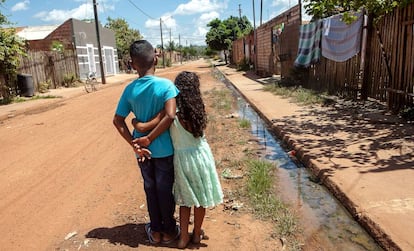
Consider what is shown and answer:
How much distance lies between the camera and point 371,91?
353 inches

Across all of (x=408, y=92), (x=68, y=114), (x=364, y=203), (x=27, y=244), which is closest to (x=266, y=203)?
(x=364, y=203)

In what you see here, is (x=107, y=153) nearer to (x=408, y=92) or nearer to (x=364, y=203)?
(x=364, y=203)

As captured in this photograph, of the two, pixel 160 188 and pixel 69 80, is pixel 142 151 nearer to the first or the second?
pixel 160 188

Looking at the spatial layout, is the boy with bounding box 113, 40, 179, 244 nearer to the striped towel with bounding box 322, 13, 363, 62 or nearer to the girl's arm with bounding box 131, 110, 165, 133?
the girl's arm with bounding box 131, 110, 165, 133

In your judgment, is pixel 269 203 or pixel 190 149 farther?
pixel 269 203

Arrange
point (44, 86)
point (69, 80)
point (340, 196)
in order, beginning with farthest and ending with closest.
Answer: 1. point (69, 80)
2. point (44, 86)
3. point (340, 196)

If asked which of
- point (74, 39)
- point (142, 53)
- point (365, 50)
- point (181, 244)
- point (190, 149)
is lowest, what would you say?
point (181, 244)

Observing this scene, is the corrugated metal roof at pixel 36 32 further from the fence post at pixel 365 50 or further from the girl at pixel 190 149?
the girl at pixel 190 149

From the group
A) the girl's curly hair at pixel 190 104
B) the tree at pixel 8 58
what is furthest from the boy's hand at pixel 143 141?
the tree at pixel 8 58

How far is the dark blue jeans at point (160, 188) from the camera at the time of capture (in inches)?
119

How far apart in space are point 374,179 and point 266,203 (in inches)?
52.0

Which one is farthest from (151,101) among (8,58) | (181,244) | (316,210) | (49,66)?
(49,66)

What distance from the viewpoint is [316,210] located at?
3.97 metres

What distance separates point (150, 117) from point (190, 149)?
0.40m
